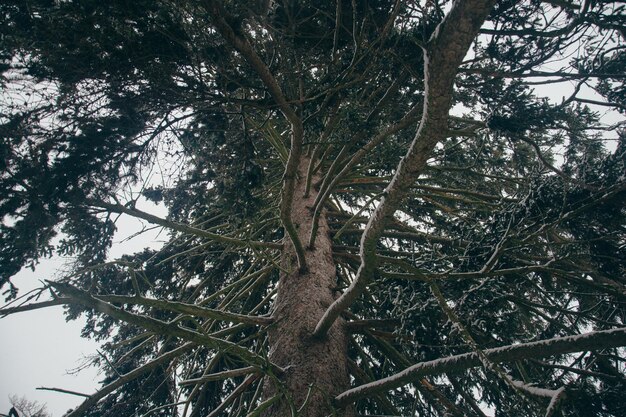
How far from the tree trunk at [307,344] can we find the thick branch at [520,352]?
52cm

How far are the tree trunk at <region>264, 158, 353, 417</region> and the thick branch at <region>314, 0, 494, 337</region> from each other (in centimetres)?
130

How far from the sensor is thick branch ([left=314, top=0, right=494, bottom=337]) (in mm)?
1854

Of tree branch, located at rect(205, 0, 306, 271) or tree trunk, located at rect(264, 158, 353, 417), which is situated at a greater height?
tree branch, located at rect(205, 0, 306, 271)

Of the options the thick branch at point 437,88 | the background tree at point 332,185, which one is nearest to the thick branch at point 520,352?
the background tree at point 332,185

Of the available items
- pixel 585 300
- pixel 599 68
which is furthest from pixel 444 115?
pixel 585 300

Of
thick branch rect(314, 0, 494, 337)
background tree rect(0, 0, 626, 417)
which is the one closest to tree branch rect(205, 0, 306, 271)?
background tree rect(0, 0, 626, 417)

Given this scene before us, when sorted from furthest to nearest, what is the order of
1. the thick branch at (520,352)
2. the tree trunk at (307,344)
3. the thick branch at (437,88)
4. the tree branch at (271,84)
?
1. the tree trunk at (307,344)
2. the tree branch at (271,84)
3. the thick branch at (437,88)
4. the thick branch at (520,352)

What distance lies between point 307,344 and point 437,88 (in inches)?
97.5

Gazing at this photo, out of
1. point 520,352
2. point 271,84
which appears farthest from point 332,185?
point 520,352

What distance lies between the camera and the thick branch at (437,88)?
1854 mm

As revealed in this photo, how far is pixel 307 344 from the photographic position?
3316 millimetres

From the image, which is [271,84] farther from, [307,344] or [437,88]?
[307,344]

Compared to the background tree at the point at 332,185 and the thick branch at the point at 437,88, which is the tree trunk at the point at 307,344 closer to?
the background tree at the point at 332,185

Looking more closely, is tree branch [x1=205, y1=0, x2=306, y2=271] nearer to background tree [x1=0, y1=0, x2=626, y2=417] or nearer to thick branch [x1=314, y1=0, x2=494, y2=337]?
background tree [x1=0, y1=0, x2=626, y2=417]
